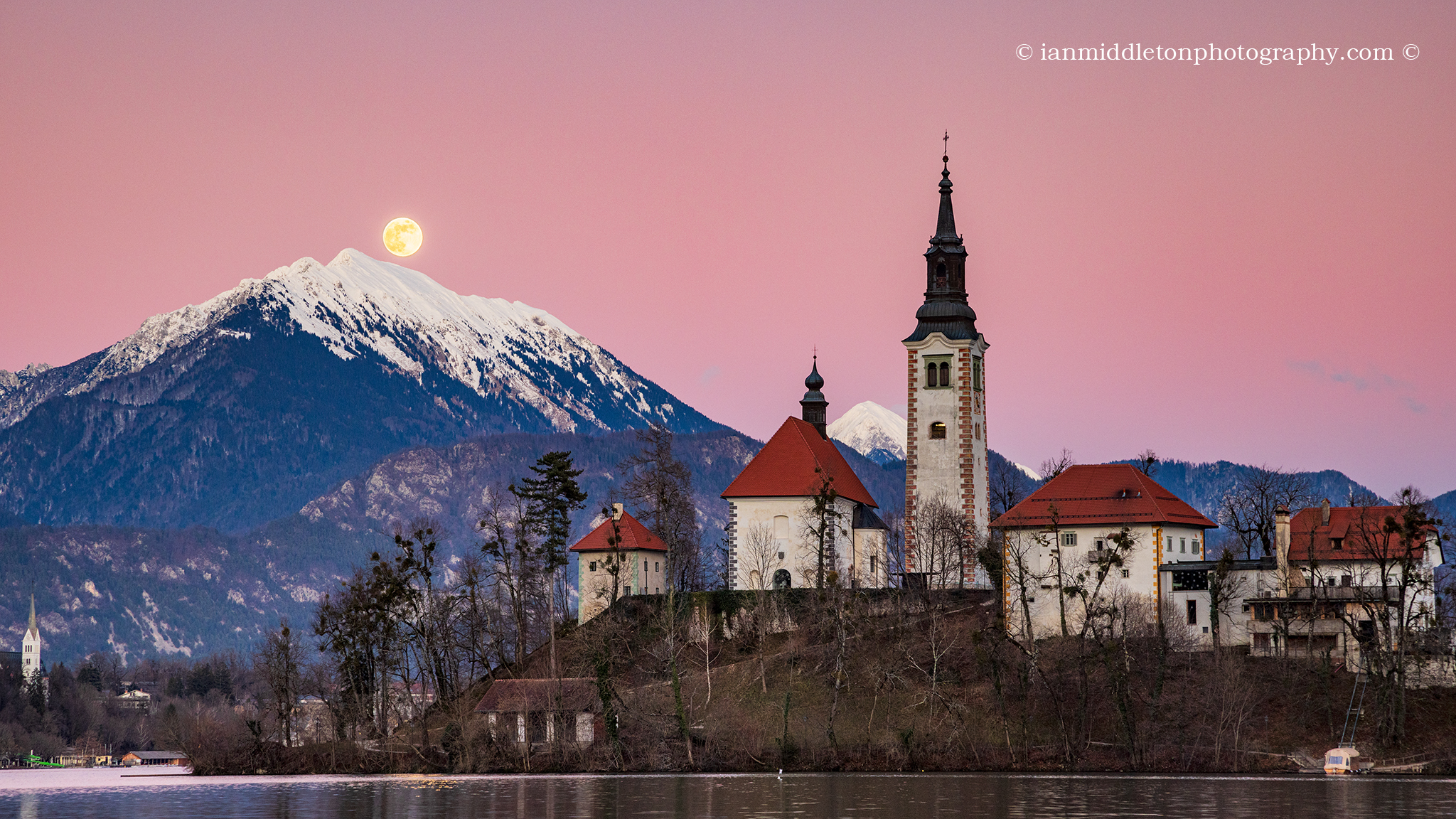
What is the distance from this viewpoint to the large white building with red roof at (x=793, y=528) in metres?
111

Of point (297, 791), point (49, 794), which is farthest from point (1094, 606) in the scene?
point (49, 794)

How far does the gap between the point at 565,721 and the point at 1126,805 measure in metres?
36.5

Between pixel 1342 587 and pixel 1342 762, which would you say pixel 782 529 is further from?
pixel 1342 762

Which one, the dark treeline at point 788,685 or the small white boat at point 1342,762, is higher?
the dark treeline at point 788,685

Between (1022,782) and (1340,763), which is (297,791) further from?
(1340,763)

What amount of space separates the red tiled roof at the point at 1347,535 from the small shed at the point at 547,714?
3834 centimetres

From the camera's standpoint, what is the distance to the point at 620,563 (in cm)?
11294

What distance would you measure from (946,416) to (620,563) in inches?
909

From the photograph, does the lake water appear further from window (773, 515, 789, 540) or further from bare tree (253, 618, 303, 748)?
window (773, 515, 789, 540)

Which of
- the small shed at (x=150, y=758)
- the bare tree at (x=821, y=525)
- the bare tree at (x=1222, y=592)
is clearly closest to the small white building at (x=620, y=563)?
the bare tree at (x=821, y=525)

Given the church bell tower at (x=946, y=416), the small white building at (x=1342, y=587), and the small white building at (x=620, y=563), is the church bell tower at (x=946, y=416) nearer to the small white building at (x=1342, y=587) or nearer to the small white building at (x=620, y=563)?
the small white building at (x=620, y=563)

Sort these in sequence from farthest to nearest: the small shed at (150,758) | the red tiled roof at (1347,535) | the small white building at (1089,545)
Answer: the small shed at (150,758) → the small white building at (1089,545) → the red tiled roof at (1347,535)

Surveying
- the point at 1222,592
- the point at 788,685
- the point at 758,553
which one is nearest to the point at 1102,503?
the point at 1222,592

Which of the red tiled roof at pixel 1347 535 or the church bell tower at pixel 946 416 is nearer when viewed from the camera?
the red tiled roof at pixel 1347 535
